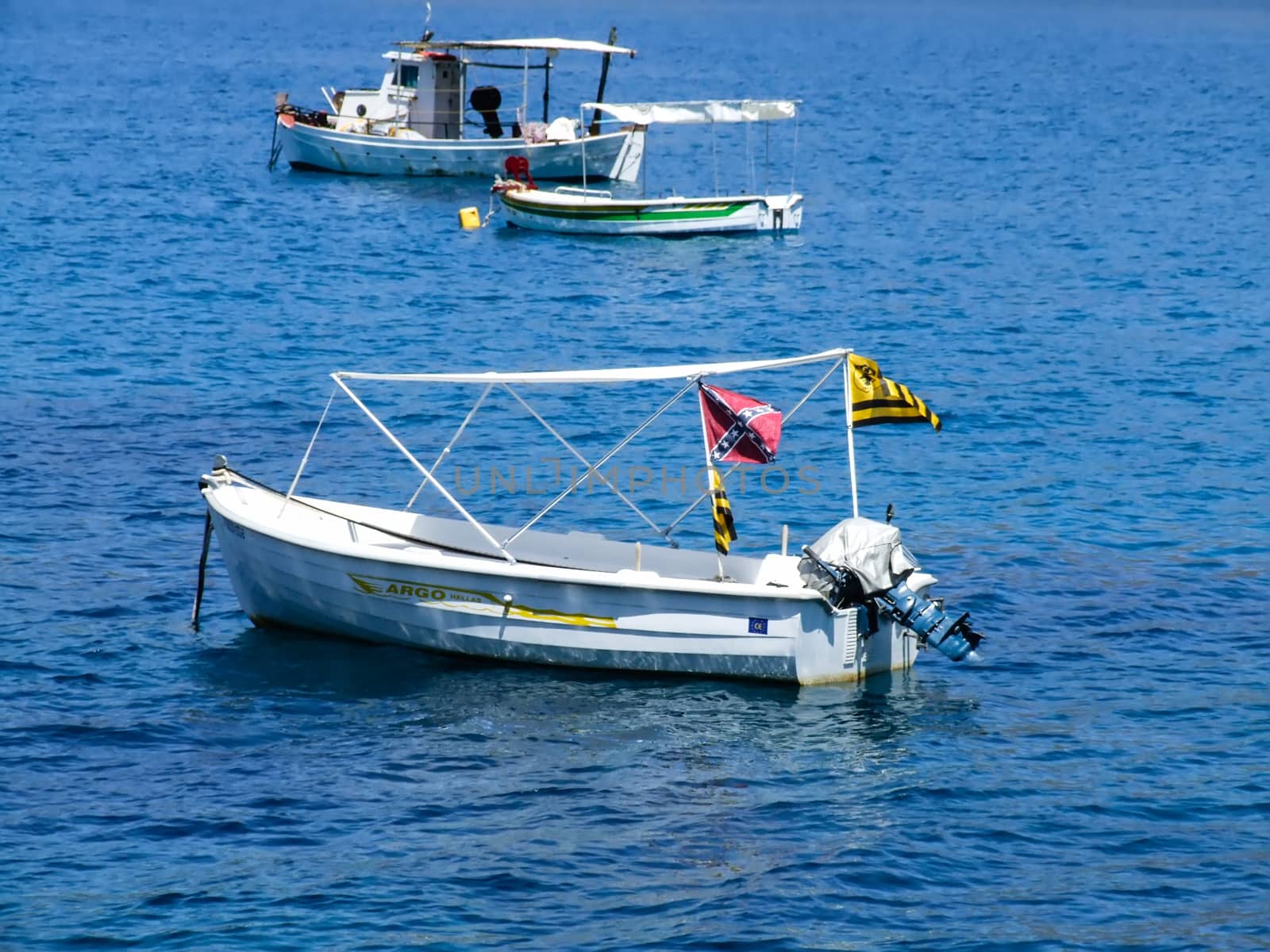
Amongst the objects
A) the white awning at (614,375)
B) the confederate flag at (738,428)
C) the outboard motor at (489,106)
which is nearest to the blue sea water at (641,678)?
the confederate flag at (738,428)

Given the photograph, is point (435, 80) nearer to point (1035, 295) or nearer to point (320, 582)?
point (1035, 295)

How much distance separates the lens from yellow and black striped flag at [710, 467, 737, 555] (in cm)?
2234

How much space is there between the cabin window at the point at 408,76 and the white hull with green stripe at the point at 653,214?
43.5 feet

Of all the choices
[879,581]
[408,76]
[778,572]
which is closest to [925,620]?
[879,581]

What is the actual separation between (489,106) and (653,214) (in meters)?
17.0

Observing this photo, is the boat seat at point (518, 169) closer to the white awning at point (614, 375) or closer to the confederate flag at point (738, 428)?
the white awning at point (614, 375)

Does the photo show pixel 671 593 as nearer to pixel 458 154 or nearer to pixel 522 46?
pixel 522 46

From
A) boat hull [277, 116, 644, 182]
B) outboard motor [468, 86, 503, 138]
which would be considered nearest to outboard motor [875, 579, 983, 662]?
boat hull [277, 116, 644, 182]

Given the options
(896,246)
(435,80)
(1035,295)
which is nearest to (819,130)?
(435,80)

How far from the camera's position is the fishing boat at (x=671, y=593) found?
71.9 feet

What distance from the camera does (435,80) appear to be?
69750mm

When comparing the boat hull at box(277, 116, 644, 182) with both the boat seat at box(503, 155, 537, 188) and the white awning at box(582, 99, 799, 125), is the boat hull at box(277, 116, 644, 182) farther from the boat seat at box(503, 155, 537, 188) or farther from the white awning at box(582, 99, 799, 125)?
the white awning at box(582, 99, 799, 125)

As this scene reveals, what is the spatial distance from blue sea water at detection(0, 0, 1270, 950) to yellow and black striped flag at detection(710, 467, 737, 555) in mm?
1939

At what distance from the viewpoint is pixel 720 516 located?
73.6ft
